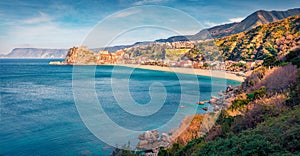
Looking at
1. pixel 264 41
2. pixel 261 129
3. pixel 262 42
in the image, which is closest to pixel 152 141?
pixel 261 129

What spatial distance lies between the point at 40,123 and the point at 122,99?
1005cm

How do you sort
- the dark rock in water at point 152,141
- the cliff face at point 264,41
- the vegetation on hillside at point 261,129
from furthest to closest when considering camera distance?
the cliff face at point 264,41 → the dark rock in water at point 152,141 → the vegetation on hillside at point 261,129

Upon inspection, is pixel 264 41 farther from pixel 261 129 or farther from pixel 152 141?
pixel 261 129

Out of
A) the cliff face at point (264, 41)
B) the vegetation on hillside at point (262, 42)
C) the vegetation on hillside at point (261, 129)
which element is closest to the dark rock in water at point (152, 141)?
the vegetation on hillside at point (261, 129)

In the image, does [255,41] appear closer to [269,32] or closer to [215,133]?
[269,32]

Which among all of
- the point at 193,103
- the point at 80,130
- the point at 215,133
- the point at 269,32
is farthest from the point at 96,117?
the point at 269,32

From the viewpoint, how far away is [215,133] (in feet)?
23.6

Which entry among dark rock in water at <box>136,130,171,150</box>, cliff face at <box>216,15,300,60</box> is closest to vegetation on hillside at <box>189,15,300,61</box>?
cliff face at <box>216,15,300,60</box>

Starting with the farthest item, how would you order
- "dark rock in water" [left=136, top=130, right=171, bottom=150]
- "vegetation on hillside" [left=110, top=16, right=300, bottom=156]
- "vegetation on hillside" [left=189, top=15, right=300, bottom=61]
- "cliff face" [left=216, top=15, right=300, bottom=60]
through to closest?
"cliff face" [left=216, top=15, right=300, bottom=60] < "vegetation on hillside" [left=189, top=15, right=300, bottom=61] < "dark rock in water" [left=136, top=130, right=171, bottom=150] < "vegetation on hillside" [left=110, top=16, right=300, bottom=156]

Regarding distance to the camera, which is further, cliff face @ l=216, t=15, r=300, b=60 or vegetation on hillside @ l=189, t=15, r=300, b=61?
cliff face @ l=216, t=15, r=300, b=60

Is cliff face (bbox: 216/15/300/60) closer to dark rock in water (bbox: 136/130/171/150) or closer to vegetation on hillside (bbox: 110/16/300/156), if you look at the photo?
vegetation on hillside (bbox: 110/16/300/156)

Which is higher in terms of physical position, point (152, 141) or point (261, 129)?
point (261, 129)

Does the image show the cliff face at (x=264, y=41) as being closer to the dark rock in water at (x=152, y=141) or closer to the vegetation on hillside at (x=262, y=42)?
the vegetation on hillside at (x=262, y=42)

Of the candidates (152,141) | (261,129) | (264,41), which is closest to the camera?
(261,129)
